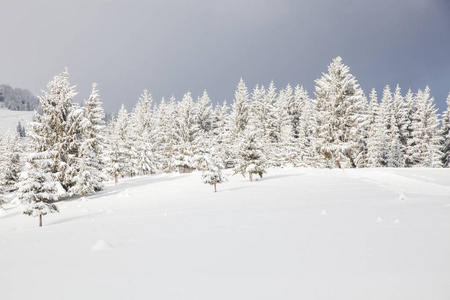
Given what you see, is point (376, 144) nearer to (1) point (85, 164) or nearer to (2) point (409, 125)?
(2) point (409, 125)

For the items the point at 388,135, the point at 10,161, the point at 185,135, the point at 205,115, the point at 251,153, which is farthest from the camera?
the point at 205,115

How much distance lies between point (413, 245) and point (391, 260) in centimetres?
128

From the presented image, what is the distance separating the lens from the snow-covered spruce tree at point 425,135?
148 feet

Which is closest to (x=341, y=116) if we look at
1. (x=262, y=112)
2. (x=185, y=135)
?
(x=262, y=112)

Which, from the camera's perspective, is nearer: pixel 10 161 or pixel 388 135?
pixel 388 135

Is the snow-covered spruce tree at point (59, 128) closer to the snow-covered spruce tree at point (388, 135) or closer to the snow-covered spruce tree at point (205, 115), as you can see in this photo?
the snow-covered spruce tree at point (205, 115)

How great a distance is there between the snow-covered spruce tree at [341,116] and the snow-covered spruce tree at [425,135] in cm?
1907

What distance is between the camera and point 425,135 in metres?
47.2

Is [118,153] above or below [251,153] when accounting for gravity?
above

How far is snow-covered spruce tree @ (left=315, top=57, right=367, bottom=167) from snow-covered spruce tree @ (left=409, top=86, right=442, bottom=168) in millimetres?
19069

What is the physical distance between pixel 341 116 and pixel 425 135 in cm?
→ 2327

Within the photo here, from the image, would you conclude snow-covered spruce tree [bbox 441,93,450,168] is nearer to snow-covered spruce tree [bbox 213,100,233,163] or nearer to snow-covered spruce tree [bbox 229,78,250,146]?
snow-covered spruce tree [bbox 229,78,250,146]

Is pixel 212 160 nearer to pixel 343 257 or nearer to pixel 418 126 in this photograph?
pixel 343 257

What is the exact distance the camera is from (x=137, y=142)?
5534 cm
